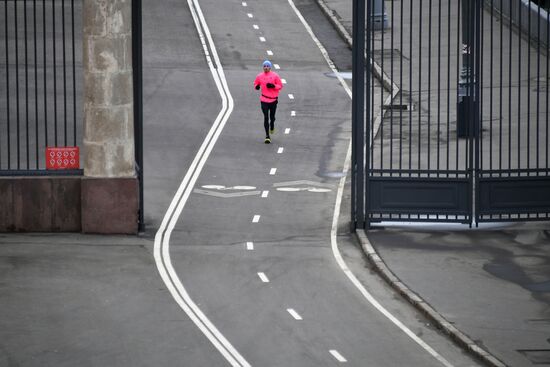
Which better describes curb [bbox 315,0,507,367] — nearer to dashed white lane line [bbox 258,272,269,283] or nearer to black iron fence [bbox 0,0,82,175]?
dashed white lane line [bbox 258,272,269,283]

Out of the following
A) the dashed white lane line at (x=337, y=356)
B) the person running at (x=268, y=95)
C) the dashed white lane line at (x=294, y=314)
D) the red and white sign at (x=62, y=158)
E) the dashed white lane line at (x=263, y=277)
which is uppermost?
the person running at (x=268, y=95)

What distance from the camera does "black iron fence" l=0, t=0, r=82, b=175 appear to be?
22.0 m

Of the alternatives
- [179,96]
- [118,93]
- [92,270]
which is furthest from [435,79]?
[92,270]

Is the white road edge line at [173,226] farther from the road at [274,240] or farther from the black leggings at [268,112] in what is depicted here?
the black leggings at [268,112]

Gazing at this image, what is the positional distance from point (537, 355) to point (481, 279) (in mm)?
3915

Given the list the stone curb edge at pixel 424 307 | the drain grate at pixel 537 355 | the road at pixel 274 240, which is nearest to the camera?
the drain grate at pixel 537 355

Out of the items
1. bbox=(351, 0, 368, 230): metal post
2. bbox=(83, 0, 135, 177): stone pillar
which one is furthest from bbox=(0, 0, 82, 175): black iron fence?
bbox=(351, 0, 368, 230): metal post

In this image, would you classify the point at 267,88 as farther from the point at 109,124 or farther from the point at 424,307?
the point at 424,307

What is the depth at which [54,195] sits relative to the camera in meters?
22.4

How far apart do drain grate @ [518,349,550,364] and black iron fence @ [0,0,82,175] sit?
8.81m

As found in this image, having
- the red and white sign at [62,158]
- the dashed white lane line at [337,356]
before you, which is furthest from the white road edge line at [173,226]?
the red and white sign at [62,158]

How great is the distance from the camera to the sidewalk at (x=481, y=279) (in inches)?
642

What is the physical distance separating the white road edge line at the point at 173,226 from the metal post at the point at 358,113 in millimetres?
3168

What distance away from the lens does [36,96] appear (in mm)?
22125
